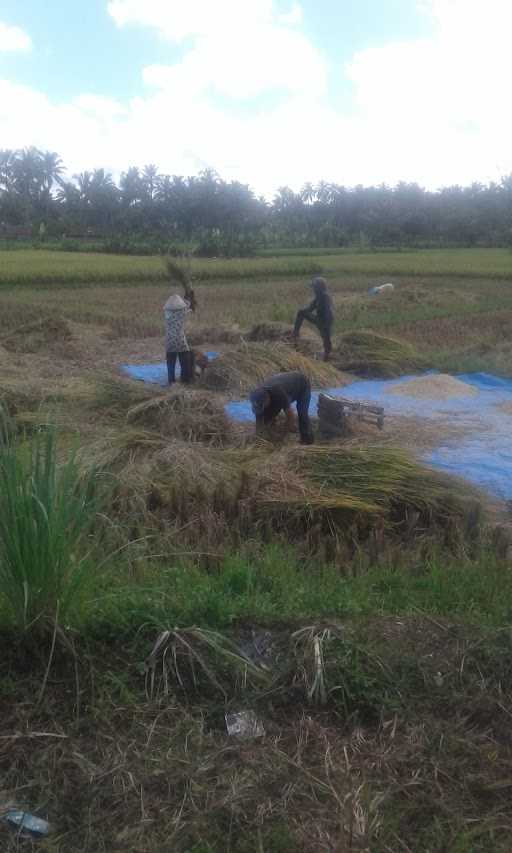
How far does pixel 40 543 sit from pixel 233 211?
183ft

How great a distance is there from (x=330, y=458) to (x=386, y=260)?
26828 millimetres

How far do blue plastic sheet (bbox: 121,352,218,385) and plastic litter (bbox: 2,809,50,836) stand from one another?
8047mm

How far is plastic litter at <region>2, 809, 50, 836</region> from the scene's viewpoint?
2.21 m

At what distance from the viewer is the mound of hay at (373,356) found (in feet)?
36.0

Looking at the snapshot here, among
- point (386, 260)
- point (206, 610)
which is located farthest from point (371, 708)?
point (386, 260)

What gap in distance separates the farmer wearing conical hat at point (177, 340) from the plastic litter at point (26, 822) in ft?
24.4

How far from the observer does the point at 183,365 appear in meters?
9.80

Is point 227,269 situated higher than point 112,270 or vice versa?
point 112,270

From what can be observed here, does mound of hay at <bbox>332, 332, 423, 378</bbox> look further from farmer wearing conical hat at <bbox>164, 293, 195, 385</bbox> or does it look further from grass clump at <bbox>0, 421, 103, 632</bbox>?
grass clump at <bbox>0, 421, 103, 632</bbox>

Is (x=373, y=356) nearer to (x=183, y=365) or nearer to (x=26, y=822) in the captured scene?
(x=183, y=365)

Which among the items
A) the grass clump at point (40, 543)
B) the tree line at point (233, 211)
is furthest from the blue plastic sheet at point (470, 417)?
the tree line at point (233, 211)

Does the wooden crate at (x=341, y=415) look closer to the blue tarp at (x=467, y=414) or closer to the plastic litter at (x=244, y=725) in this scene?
the blue tarp at (x=467, y=414)

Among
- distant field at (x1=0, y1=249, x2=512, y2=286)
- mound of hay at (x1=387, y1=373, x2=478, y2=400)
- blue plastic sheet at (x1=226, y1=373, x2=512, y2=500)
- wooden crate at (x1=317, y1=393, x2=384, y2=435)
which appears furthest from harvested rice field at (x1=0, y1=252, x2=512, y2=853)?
distant field at (x1=0, y1=249, x2=512, y2=286)

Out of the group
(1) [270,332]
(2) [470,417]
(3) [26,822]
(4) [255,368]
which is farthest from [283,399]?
(1) [270,332]
